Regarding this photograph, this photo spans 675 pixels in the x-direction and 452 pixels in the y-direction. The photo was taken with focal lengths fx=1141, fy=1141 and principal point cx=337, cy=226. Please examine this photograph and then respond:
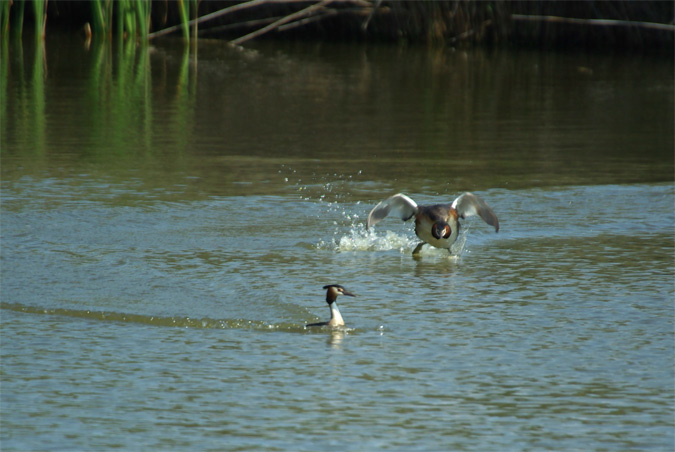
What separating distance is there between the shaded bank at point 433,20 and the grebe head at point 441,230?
12.7m

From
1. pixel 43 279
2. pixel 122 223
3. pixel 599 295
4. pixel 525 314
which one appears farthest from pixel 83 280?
pixel 599 295

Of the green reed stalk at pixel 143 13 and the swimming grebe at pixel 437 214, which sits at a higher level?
the green reed stalk at pixel 143 13

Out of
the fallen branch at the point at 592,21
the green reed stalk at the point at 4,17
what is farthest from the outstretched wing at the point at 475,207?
the green reed stalk at the point at 4,17

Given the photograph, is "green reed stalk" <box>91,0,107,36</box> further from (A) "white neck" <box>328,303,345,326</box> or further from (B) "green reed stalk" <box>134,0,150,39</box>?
(A) "white neck" <box>328,303,345,326</box>

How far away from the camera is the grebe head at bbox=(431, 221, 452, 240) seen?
8.73 metres

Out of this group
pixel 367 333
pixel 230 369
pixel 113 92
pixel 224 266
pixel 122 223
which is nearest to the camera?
pixel 230 369

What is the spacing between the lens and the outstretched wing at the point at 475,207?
9180mm

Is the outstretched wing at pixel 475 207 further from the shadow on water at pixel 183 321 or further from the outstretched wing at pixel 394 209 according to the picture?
the shadow on water at pixel 183 321

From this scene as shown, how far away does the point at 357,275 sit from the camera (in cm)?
823

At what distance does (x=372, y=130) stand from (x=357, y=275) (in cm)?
644

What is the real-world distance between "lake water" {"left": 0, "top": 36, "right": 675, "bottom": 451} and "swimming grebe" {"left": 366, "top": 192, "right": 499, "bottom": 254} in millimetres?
195

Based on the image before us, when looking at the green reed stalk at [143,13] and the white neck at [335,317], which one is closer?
the white neck at [335,317]

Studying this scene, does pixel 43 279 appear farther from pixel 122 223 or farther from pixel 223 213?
pixel 223 213

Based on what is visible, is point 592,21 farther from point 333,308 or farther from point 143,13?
point 333,308
